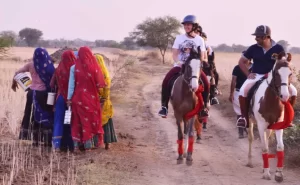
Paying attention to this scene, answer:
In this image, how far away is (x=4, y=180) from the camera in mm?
6863

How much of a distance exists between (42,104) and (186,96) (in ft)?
9.03

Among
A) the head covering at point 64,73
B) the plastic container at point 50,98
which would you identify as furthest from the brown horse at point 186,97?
the plastic container at point 50,98

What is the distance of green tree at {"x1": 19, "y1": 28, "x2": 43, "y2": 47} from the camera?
69438 millimetres

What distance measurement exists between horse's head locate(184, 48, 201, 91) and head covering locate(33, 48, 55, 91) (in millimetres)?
2637

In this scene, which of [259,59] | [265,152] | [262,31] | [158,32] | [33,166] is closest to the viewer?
[33,166]

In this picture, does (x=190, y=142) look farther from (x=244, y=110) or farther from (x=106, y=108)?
(x=106, y=108)

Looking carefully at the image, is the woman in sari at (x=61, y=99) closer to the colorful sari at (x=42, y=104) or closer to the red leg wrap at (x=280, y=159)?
the colorful sari at (x=42, y=104)

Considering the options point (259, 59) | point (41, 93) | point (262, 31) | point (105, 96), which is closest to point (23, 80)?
point (41, 93)

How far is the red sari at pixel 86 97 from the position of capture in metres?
9.52

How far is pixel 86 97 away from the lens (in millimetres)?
9547

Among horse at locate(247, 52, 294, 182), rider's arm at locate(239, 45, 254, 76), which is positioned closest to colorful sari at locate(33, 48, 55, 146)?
rider's arm at locate(239, 45, 254, 76)

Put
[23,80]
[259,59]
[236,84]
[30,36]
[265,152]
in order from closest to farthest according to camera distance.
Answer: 1. [265,152]
2. [259,59]
3. [23,80]
4. [236,84]
5. [30,36]

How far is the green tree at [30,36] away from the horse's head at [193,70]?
61951mm

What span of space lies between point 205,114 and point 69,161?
2676 mm
